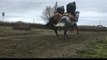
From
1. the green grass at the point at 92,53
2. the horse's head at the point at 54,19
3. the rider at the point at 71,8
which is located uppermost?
the rider at the point at 71,8

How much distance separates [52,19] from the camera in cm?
2911

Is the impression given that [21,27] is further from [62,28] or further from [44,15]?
[44,15]

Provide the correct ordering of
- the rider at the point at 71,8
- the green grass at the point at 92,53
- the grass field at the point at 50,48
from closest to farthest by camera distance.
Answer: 1. the green grass at the point at 92,53
2. the grass field at the point at 50,48
3. the rider at the point at 71,8

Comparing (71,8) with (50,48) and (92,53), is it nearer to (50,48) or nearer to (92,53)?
(50,48)

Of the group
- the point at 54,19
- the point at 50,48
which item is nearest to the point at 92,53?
the point at 50,48

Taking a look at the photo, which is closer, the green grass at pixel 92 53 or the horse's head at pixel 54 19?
the green grass at pixel 92 53

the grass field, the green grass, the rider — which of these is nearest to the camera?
the green grass

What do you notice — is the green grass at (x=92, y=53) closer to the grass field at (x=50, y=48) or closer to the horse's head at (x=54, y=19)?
the grass field at (x=50, y=48)

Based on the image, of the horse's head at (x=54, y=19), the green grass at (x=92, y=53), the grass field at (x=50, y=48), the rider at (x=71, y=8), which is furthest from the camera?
the rider at (x=71, y=8)

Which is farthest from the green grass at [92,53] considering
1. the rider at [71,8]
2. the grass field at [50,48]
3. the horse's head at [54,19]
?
the rider at [71,8]

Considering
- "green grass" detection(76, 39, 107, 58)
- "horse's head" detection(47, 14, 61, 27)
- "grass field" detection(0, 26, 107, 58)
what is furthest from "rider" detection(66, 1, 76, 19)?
"green grass" detection(76, 39, 107, 58)

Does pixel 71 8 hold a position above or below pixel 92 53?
above

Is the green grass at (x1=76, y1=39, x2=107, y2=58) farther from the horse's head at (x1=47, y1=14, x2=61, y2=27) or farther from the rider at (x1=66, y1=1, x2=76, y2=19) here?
the rider at (x1=66, y1=1, x2=76, y2=19)

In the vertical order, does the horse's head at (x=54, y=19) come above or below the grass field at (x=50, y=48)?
above
